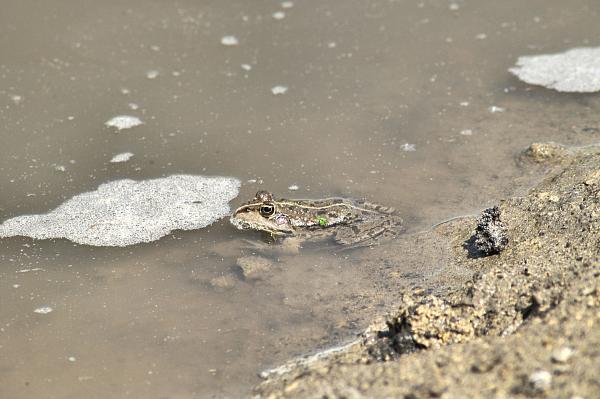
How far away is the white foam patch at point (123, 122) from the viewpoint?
6.42 m

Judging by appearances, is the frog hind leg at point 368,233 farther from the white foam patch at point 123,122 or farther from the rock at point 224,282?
the white foam patch at point 123,122

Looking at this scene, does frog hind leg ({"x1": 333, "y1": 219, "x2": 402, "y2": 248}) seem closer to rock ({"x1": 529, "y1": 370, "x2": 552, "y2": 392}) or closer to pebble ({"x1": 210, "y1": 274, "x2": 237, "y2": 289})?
pebble ({"x1": 210, "y1": 274, "x2": 237, "y2": 289})

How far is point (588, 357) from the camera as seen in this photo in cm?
295

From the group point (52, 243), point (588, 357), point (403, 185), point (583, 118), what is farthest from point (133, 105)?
point (588, 357)

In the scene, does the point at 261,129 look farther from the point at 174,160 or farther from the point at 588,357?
the point at 588,357

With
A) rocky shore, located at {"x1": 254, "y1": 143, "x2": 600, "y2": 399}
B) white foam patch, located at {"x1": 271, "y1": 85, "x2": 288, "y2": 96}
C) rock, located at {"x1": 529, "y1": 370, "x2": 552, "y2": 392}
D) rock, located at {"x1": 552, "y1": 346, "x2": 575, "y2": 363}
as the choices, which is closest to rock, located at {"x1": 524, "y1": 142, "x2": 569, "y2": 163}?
rocky shore, located at {"x1": 254, "y1": 143, "x2": 600, "y2": 399}

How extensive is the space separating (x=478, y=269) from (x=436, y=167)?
5.04 feet

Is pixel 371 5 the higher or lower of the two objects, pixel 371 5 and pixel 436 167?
the higher

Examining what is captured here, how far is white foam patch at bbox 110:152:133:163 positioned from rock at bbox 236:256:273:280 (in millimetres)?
1693

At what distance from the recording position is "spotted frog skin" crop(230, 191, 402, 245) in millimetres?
5270

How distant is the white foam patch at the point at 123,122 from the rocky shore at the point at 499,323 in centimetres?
288

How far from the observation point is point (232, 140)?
6.25m

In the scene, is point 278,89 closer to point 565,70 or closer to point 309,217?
point 309,217

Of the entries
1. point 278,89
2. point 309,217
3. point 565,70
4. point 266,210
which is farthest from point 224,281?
point 565,70
